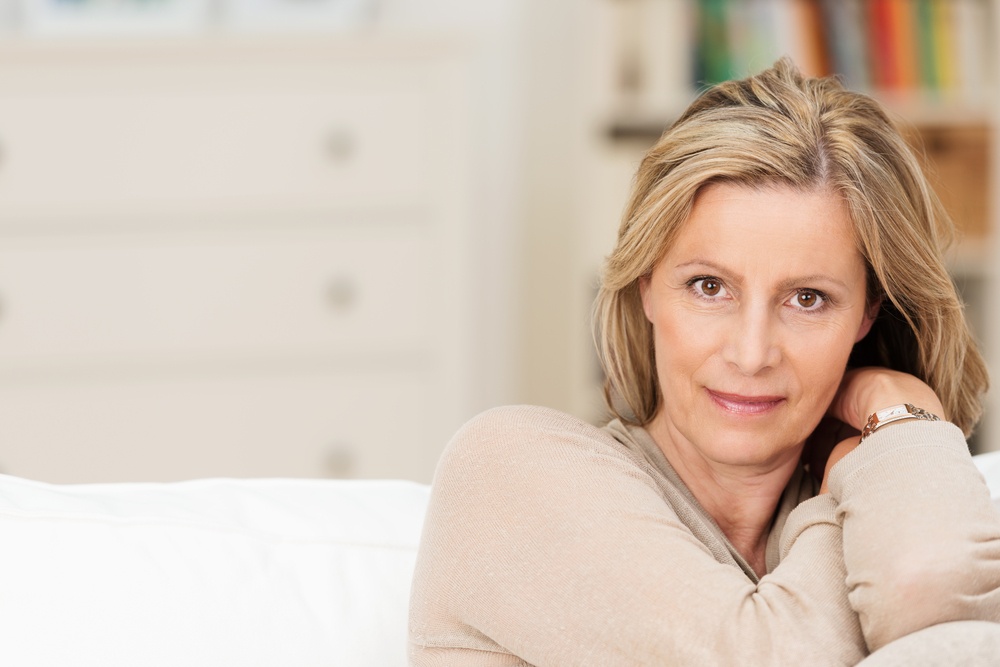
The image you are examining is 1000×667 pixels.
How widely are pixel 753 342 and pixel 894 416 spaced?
139 mm

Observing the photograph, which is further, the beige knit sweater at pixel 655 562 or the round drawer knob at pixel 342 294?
the round drawer knob at pixel 342 294

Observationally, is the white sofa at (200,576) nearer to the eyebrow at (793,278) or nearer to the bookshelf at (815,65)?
the eyebrow at (793,278)

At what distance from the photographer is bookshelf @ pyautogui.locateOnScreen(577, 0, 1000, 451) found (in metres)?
2.78

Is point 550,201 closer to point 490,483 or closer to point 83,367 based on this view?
point 83,367

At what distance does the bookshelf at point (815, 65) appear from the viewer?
2775 mm

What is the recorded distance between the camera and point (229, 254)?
102 inches

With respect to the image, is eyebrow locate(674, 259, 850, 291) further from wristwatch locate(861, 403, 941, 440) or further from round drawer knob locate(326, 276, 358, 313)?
round drawer knob locate(326, 276, 358, 313)

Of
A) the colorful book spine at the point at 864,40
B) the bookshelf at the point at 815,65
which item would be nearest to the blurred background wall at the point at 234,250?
the bookshelf at the point at 815,65

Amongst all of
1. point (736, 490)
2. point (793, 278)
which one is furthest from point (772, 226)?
point (736, 490)

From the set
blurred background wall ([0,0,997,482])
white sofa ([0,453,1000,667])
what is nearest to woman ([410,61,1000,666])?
white sofa ([0,453,1000,667])

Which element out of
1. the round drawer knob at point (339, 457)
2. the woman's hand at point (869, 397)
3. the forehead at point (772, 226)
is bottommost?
the round drawer knob at point (339, 457)

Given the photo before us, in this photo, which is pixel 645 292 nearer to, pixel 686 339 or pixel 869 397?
pixel 686 339

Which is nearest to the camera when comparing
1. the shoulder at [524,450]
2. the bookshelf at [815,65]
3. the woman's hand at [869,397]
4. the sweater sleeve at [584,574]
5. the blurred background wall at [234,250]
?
the sweater sleeve at [584,574]

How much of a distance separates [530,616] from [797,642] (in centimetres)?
19
